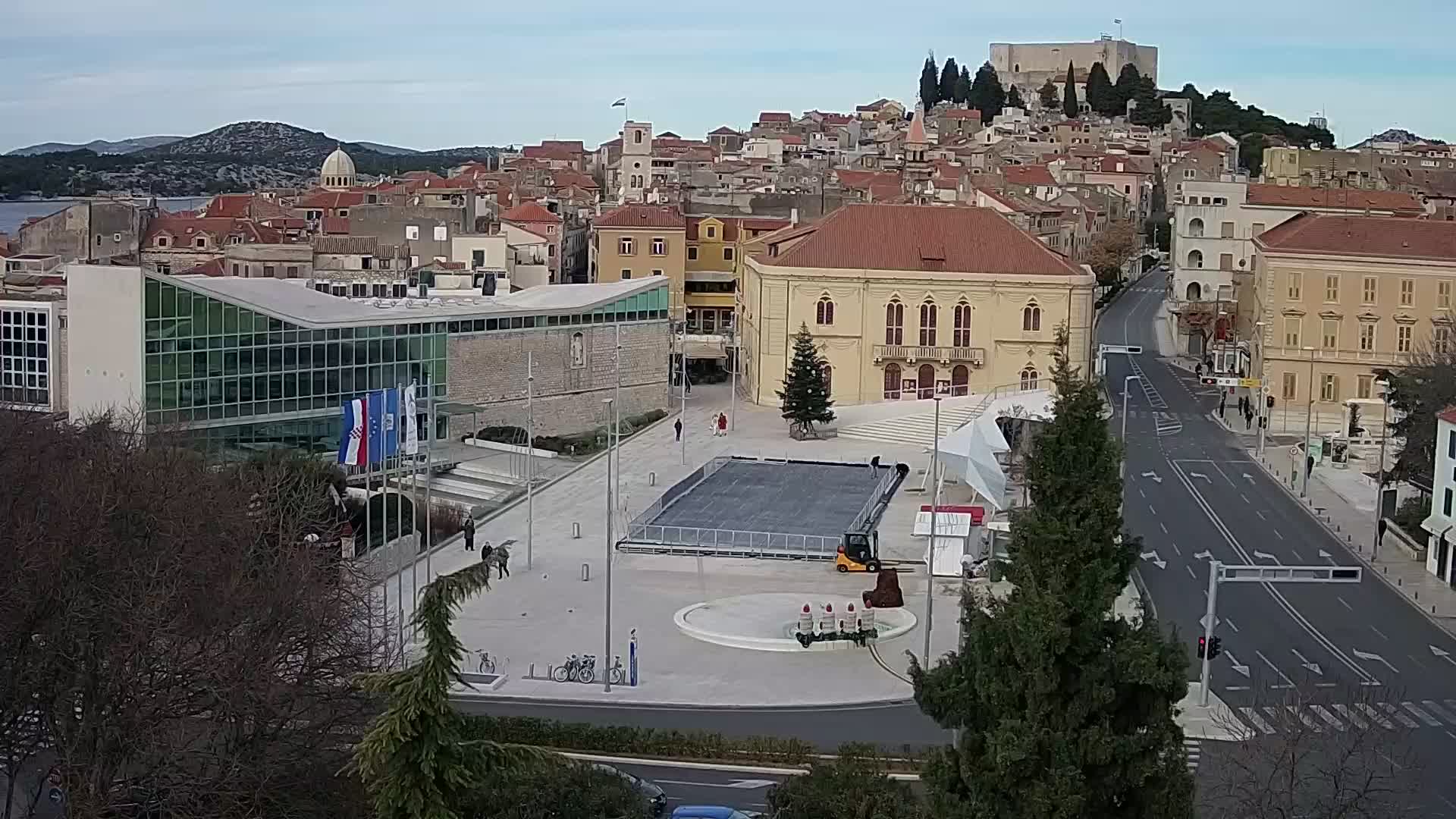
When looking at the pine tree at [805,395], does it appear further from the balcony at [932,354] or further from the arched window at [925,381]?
the arched window at [925,381]

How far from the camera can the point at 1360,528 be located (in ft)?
130

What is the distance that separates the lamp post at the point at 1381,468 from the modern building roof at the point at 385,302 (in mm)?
19994

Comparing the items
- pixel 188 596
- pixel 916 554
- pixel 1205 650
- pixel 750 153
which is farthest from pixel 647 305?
pixel 750 153

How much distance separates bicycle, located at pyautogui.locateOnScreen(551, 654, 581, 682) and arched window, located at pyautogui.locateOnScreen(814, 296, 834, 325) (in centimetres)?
3042

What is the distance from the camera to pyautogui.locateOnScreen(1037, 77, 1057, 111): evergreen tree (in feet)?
542

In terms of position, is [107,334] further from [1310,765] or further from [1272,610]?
[1310,765]

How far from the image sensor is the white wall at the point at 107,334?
38969 mm

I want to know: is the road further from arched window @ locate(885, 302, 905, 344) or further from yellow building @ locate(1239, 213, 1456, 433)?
arched window @ locate(885, 302, 905, 344)

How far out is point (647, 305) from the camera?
5412 centimetres

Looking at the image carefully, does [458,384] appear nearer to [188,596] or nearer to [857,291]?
[857,291]

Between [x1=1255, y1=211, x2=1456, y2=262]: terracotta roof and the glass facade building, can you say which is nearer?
the glass facade building

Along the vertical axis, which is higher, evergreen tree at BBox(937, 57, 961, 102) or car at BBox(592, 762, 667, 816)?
evergreen tree at BBox(937, 57, 961, 102)

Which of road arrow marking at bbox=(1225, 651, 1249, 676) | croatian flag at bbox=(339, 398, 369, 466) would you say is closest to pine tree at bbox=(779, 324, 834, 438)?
croatian flag at bbox=(339, 398, 369, 466)

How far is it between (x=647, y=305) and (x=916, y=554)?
1964 cm
